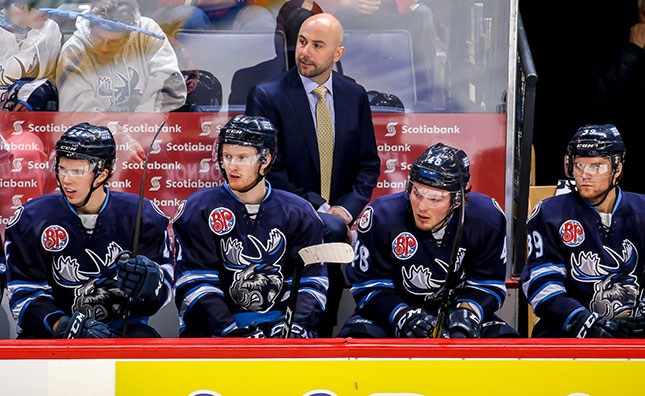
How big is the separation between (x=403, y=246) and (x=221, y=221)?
763 mm

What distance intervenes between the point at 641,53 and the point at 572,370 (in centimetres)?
331

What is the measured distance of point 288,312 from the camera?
2.79 metres

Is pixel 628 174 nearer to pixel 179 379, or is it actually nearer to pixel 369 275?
pixel 369 275

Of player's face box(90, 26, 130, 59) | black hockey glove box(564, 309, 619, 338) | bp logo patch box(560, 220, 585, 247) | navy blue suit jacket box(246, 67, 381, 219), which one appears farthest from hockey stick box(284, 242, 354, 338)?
player's face box(90, 26, 130, 59)

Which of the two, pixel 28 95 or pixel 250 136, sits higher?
pixel 28 95

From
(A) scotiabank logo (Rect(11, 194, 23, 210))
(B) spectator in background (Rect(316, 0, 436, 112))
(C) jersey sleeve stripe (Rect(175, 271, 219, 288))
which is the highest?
(B) spectator in background (Rect(316, 0, 436, 112))

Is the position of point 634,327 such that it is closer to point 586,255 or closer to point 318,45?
point 586,255

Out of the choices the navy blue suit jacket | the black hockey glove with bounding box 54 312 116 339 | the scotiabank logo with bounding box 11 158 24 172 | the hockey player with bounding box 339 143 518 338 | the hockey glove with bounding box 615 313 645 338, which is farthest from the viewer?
the scotiabank logo with bounding box 11 158 24 172

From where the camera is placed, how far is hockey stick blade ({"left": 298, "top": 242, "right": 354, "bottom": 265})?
8.06 ft

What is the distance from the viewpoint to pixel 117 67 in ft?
13.7

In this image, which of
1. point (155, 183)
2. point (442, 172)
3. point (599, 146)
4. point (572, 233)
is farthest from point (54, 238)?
point (599, 146)

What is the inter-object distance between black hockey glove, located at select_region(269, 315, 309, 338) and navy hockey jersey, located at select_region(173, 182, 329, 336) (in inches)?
3.2

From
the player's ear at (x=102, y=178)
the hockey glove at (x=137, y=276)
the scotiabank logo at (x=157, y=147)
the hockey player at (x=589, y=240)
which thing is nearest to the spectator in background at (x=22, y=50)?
the scotiabank logo at (x=157, y=147)

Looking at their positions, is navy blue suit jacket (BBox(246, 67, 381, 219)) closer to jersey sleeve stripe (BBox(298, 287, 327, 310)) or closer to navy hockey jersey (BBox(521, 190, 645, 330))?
jersey sleeve stripe (BBox(298, 287, 327, 310))
